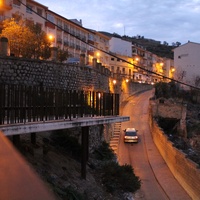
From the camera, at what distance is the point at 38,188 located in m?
1.75

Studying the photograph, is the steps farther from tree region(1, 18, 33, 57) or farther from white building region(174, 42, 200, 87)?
white building region(174, 42, 200, 87)

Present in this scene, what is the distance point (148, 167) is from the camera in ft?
90.7

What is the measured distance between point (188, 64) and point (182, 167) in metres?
42.4

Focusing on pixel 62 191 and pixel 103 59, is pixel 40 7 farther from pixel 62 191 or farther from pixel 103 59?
pixel 62 191

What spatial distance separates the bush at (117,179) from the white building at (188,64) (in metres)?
45.9

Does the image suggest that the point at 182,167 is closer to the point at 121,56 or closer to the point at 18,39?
the point at 18,39

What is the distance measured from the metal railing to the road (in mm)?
6685

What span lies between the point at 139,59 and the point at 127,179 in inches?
3254

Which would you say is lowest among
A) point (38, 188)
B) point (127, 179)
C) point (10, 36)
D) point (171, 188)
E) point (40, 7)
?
point (171, 188)

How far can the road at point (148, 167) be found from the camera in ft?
70.5

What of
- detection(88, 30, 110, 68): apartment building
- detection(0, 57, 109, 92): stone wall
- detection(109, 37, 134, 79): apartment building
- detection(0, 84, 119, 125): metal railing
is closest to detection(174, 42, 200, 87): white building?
detection(88, 30, 110, 68): apartment building

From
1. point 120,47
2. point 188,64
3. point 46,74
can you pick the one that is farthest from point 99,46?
point 46,74

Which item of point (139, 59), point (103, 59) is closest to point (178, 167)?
point (103, 59)

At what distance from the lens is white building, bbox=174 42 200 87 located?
2429 inches
